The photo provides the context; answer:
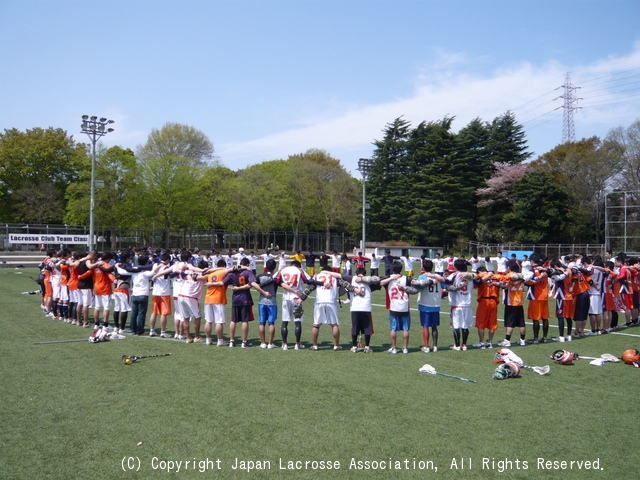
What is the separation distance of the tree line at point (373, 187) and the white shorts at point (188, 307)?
39.8 meters

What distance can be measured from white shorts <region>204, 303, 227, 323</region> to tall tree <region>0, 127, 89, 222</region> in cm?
4859

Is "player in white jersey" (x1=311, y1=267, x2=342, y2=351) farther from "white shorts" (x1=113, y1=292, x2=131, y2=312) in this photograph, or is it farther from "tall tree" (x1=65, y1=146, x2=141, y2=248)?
"tall tree" (x1=65, y1=146, x2=141, y2=248)

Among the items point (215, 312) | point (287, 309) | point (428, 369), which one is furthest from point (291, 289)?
point (428, 369)

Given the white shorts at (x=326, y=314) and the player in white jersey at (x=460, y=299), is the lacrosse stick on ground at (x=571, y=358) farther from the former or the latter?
the white shorts at (x=326, y=314)

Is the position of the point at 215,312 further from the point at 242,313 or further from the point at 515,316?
the point at 515,316

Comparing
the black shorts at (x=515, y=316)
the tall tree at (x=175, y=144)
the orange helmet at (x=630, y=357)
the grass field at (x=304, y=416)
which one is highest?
the tall tree at (x=175, y=144)

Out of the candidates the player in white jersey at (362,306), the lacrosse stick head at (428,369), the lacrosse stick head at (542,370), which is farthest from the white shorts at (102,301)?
the lacrosse stick head at (542,370)

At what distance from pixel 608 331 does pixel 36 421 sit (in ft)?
40.3

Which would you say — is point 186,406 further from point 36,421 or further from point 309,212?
point 309,212

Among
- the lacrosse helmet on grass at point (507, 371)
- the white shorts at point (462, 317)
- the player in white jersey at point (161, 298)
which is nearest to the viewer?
the lacrosse helmet on grass at point (507, 371)

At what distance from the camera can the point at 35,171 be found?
182 ft

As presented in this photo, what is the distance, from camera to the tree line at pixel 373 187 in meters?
46.7

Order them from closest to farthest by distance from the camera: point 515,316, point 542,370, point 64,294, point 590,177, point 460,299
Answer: point 542,370
point 460,299
point 515,316
point 64,294
point 590,177

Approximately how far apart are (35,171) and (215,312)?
54716 millimetres
